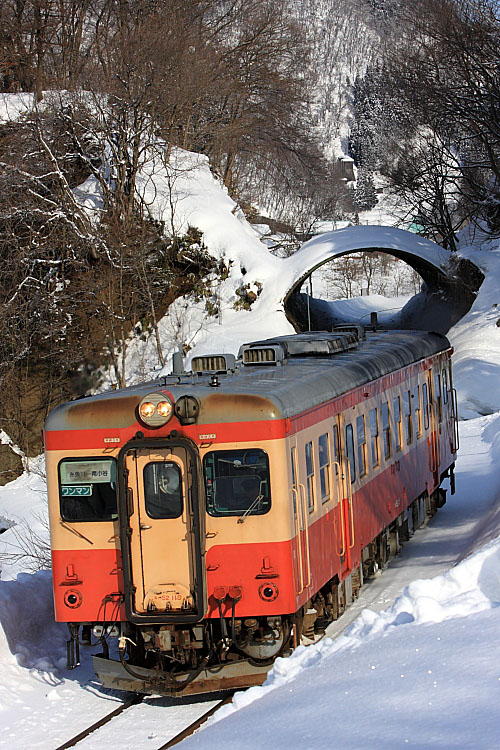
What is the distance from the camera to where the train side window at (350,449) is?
10492 mm

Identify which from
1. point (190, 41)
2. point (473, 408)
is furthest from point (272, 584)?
point (190, 41)

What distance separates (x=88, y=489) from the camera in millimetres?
8680

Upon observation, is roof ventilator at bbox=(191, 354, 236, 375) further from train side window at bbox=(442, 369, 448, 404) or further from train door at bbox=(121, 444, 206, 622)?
train side window at bbox=(442, 369, 448, 404)

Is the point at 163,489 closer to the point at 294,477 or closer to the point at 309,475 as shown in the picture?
the point at 294,477

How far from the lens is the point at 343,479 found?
10.2 meters

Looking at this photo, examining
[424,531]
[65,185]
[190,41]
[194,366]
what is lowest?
[424,531]

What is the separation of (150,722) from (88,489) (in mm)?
1996

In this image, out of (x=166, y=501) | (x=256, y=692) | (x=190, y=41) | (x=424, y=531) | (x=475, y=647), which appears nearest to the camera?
(x=475, y=647)

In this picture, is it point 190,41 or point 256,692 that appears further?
point 190,41

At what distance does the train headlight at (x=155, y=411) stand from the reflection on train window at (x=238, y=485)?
48 centimetres

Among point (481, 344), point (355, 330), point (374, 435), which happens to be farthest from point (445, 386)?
point (481, 344)

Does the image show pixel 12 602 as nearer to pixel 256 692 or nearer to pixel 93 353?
pixel 256 692

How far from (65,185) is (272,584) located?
76.9ft

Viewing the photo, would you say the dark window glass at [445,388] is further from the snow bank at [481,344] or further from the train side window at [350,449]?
the snow bank at [481,344]
